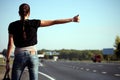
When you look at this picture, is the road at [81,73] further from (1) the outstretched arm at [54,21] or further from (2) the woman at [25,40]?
(2) the woman at [25,40]

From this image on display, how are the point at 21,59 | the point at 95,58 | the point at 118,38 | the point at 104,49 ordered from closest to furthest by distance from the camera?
the point at 21,59 < the point at 95,58 < the point at 104,49 < the point at 118,38

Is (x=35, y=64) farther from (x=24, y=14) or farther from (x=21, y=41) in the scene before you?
(x=24, y=14)

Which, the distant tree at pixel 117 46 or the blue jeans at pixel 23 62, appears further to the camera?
the distant tree at pixel 117 46

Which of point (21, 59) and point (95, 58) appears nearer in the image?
point (21, 59)

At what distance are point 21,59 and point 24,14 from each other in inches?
32.1

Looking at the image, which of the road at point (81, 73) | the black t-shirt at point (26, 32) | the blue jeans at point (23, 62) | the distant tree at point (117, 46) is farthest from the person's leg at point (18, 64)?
the distant tree at point (117, 46)

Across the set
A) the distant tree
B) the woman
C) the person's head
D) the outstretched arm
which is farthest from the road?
the distant tree

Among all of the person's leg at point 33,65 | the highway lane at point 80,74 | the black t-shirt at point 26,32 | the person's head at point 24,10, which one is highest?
the person's head at point 24,10

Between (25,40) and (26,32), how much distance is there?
0.17m

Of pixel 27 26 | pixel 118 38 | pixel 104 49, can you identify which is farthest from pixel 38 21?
pixel 118 38

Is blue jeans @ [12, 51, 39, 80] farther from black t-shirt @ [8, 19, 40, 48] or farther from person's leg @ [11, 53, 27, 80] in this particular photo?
black t-shirt @ [8, 19, 40, 48]

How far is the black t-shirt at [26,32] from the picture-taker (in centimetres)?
591

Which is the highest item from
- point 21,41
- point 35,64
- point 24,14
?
point 24,14

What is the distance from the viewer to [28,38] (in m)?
5.93
